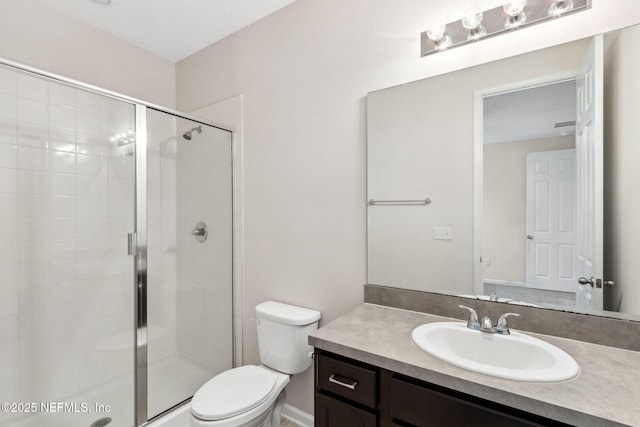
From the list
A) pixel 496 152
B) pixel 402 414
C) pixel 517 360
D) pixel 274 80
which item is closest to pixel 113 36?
pixel 274 80

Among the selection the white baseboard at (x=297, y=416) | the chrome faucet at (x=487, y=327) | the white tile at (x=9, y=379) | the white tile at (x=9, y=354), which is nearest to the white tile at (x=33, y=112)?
→ the white tile at (x=9, y=354)

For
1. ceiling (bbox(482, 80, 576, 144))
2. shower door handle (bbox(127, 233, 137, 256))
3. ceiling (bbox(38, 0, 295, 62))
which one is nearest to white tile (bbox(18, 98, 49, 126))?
ceiling (bbox(38, 0, 295, 62))

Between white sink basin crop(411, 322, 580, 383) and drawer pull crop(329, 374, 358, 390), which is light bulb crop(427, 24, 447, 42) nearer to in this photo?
white sink basin crop(411, 322, 580, 383)

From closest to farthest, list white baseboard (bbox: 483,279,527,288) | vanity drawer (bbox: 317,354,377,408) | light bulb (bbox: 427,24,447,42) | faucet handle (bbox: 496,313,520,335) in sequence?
vanity drawer (bbox: 317,354,377,408) < faucet handle (bbox: 496,313,520,335) < white baseboard (bbox: 483,279,527,288) < light bulb (bbox: 427,24,447,42)

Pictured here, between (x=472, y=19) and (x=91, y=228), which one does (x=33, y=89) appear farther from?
(x=472, y=19)

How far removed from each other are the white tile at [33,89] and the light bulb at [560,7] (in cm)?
239

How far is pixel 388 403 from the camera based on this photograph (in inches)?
38.2

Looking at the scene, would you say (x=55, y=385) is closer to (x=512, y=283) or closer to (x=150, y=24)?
Result: (x=150, y=24)

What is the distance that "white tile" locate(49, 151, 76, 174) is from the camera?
1.80m

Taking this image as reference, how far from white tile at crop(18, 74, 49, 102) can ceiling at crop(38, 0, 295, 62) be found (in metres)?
0.63

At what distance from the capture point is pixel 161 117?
1886 millimetres

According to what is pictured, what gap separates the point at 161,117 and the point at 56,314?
1.35m

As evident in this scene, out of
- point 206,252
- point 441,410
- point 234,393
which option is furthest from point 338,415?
point 206,252

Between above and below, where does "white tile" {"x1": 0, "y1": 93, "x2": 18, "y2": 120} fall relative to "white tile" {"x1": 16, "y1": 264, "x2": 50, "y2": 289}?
above
